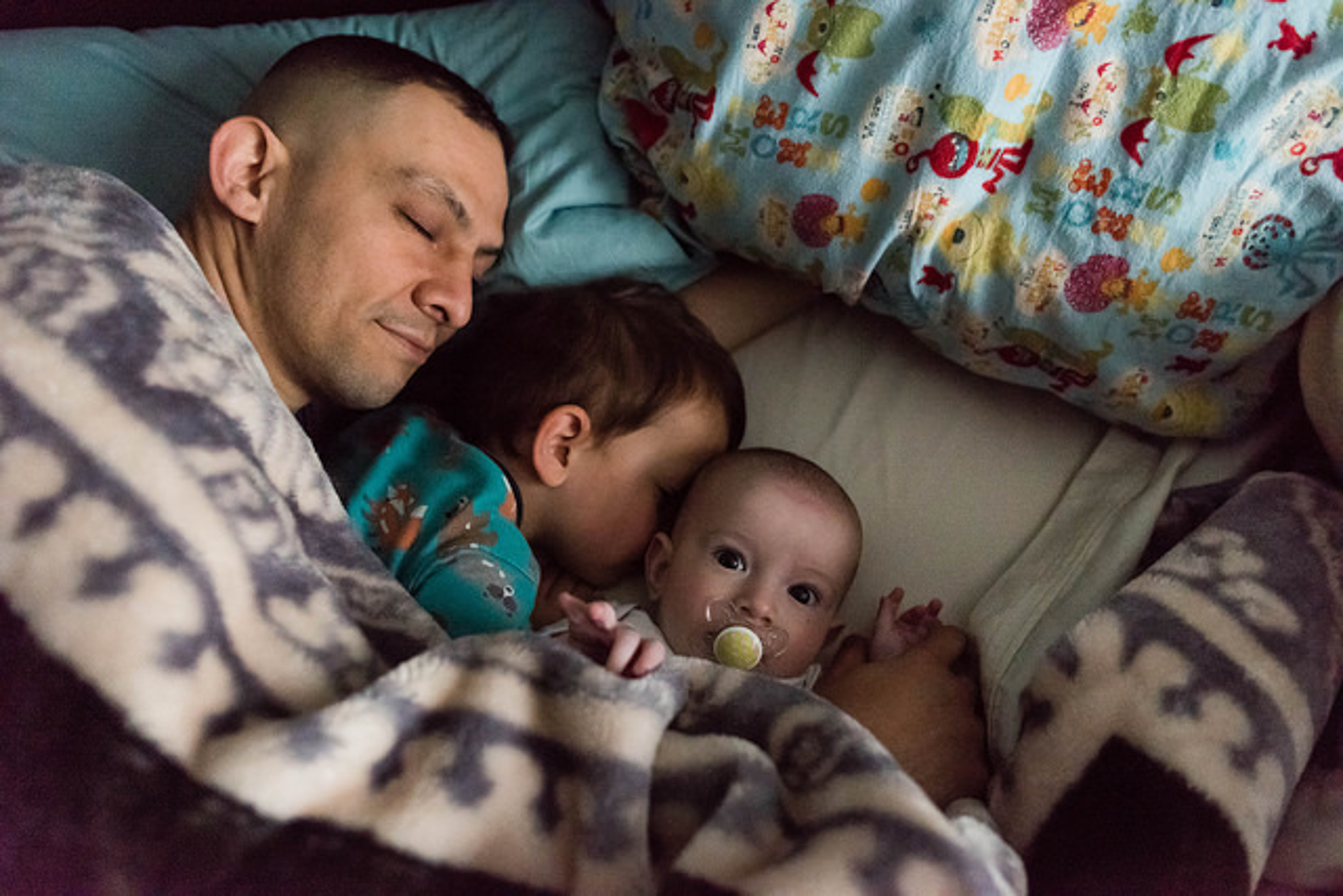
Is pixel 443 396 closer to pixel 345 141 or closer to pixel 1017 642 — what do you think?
pixel 345 141

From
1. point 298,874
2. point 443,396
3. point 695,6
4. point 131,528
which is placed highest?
point 695,6

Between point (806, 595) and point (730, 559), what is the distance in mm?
88

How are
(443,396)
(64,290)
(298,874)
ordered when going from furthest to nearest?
(443,396) → (64,290) → (298,874)

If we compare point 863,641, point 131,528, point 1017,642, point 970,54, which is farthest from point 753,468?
point 131,528

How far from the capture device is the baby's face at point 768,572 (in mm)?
1037

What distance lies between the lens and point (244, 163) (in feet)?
3.46

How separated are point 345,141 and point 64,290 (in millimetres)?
402

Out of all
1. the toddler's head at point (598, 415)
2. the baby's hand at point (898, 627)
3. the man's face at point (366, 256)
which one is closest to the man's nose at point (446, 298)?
the man's face at point (366, 256)

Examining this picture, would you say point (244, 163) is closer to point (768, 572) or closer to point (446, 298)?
point (446, 298)

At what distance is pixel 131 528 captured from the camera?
0.66 meters

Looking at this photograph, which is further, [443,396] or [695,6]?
[443,396]

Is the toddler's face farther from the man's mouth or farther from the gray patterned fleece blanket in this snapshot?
the gray patterned fleece blanket

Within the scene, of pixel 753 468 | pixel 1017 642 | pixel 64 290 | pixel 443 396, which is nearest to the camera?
pixel 64 290

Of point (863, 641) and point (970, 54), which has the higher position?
point (970, 54)
